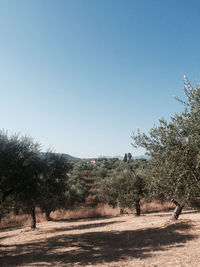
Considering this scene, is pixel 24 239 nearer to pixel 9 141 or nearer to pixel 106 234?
pixel 106 234

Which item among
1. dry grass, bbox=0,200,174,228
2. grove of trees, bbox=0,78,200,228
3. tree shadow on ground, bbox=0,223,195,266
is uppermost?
grove of trees, bbox=0,78,200,228

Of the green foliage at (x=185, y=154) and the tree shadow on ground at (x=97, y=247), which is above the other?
the green foliage at (x=185, y=154)

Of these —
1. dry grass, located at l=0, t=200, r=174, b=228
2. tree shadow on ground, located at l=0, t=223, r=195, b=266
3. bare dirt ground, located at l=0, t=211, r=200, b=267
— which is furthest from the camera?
dry grass, located at l=0, t=200, r=174, b=228

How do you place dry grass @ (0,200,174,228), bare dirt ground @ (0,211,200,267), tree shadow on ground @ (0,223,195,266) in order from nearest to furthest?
bare dirt ground @ (0,211,200,267), tree shadow on ground @ (0,223,195,266), dry grass @ (0,200,174,228)

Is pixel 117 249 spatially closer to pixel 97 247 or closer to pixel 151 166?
pixel 97 247

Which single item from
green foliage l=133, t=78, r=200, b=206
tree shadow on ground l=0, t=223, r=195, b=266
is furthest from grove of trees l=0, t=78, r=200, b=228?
tree shadow on ground l=0, t=223, r=195, b=266

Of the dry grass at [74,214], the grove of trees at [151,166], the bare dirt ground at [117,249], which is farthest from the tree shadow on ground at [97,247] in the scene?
the dry grass at [74,214]

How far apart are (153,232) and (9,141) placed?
1383 cm

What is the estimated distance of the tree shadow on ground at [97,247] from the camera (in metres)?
11.8

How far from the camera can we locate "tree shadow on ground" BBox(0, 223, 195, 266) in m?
11.8

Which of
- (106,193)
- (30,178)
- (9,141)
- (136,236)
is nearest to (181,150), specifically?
(136,236)

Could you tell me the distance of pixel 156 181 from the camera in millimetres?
13695

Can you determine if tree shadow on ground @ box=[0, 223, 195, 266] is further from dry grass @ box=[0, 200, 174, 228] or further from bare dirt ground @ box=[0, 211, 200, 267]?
dry grass @ box=[0, 200, 174, 228]

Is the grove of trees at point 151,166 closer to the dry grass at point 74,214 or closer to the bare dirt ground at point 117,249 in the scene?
the bare dirt ground at point 117,249
